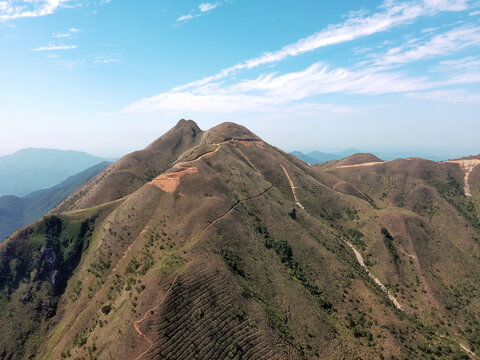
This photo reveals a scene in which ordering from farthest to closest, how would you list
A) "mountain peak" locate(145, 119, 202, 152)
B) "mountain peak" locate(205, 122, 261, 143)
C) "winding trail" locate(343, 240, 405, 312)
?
"mountain peak" locate(145, 119, 202, 152), "mountain peak" locate(205, 122, 261, 143), "winding trail" locate(343, 240, 405, 312)

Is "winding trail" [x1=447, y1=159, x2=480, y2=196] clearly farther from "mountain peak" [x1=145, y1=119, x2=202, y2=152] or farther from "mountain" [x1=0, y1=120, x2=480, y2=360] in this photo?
"mountain peak" [x1=145, y1=119, x2=202, y2=152]

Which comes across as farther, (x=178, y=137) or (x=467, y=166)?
(x=178, y=137)

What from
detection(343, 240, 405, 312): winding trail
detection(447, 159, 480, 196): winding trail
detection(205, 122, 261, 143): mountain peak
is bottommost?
detection(343, 240, 405, 312): winding trail

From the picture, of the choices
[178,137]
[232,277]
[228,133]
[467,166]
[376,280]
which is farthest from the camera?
[178,137]

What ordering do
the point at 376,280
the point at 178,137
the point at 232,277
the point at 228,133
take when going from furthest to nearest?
the point at 178,137 → the point at 228,133 → the point at 376,280 → the point at 232,277

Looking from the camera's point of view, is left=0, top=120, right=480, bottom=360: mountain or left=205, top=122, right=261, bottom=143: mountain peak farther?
left=205, top=122, right=261, bottom=143: mountain peak

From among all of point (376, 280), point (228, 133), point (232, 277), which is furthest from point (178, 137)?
point (376, 280)

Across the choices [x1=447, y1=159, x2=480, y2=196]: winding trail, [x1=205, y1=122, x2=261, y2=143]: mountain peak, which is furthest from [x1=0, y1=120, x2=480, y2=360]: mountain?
[x1=447, y1=159, x2=480, y2=196]: winding trail

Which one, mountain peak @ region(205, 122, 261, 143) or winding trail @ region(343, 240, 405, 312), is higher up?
mountain peak @ region(205, 122, 261, 143)

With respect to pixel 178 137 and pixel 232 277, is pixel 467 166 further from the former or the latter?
pixel 178 137

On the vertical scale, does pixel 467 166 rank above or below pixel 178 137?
below
